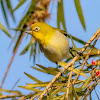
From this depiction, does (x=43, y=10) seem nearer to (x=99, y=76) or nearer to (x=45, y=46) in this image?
(x=45, y=46)

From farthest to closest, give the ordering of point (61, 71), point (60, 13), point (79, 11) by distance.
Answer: point (60, 13), point (79, 11), point (61, 71)

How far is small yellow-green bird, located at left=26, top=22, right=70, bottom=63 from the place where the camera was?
165 centimetres

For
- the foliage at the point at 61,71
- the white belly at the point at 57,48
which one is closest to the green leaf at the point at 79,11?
the foliage at the point at 61,71

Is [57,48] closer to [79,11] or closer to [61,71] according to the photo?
[79,11]

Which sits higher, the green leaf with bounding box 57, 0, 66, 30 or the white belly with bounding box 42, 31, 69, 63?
the green leaf with bounding box 57, 0, 66, 30

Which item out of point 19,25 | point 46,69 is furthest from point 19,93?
point 19,25

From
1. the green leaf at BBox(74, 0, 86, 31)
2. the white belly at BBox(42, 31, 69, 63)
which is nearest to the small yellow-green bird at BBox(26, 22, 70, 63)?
the white belly at BBox(42, 31, 69, 63)

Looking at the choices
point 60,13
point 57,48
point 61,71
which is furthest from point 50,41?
point 61,71

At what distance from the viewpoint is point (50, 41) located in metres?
1.65

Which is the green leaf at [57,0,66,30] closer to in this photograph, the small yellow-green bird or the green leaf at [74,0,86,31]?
the small yellow-green bird

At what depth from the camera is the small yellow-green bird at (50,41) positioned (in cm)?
165

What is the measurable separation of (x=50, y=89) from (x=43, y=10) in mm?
1690

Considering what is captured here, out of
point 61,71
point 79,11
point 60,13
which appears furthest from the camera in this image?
point 60,13

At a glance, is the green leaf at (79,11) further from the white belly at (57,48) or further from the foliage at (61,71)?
the white belly at (57,48)
